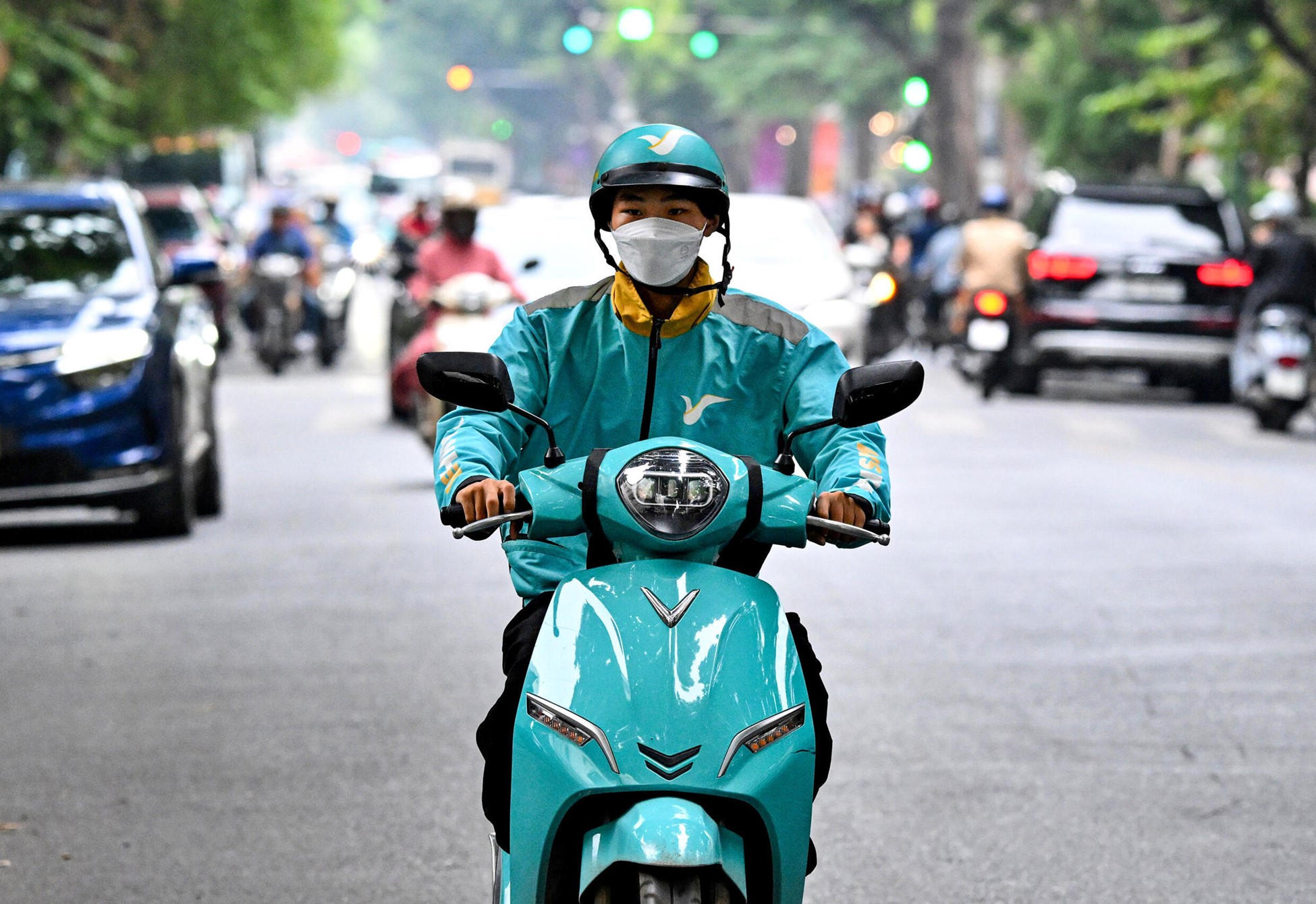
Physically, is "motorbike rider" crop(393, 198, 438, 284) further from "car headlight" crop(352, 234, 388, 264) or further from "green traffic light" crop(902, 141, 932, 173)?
"green traffic light" crop(902, 141, 932, 173)

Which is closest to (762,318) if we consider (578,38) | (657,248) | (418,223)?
(657,248)

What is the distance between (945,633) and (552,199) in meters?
8.34

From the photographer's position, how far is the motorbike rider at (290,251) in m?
25.9

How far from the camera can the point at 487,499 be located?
4188 mm

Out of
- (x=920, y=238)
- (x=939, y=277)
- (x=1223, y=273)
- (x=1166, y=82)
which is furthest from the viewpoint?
(x=920, y=238)

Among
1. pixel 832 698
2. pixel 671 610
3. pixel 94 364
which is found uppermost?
pixel 671 610

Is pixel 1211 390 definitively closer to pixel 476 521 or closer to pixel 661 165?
pixel 661 165

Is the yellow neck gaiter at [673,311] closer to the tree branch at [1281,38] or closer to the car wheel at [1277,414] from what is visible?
the car wheel at [1277,414]

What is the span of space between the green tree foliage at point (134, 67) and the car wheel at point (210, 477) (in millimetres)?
11138

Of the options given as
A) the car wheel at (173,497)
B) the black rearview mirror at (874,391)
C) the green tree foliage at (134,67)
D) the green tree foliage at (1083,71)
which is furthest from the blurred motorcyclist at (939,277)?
the black rearview mirror at (874,391)

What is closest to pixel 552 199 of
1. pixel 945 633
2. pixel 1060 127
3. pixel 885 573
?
pixel 885 573

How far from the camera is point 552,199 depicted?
683 inches

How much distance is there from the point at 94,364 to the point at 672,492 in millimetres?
8001

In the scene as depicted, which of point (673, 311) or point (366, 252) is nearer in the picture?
point (673, 311)
